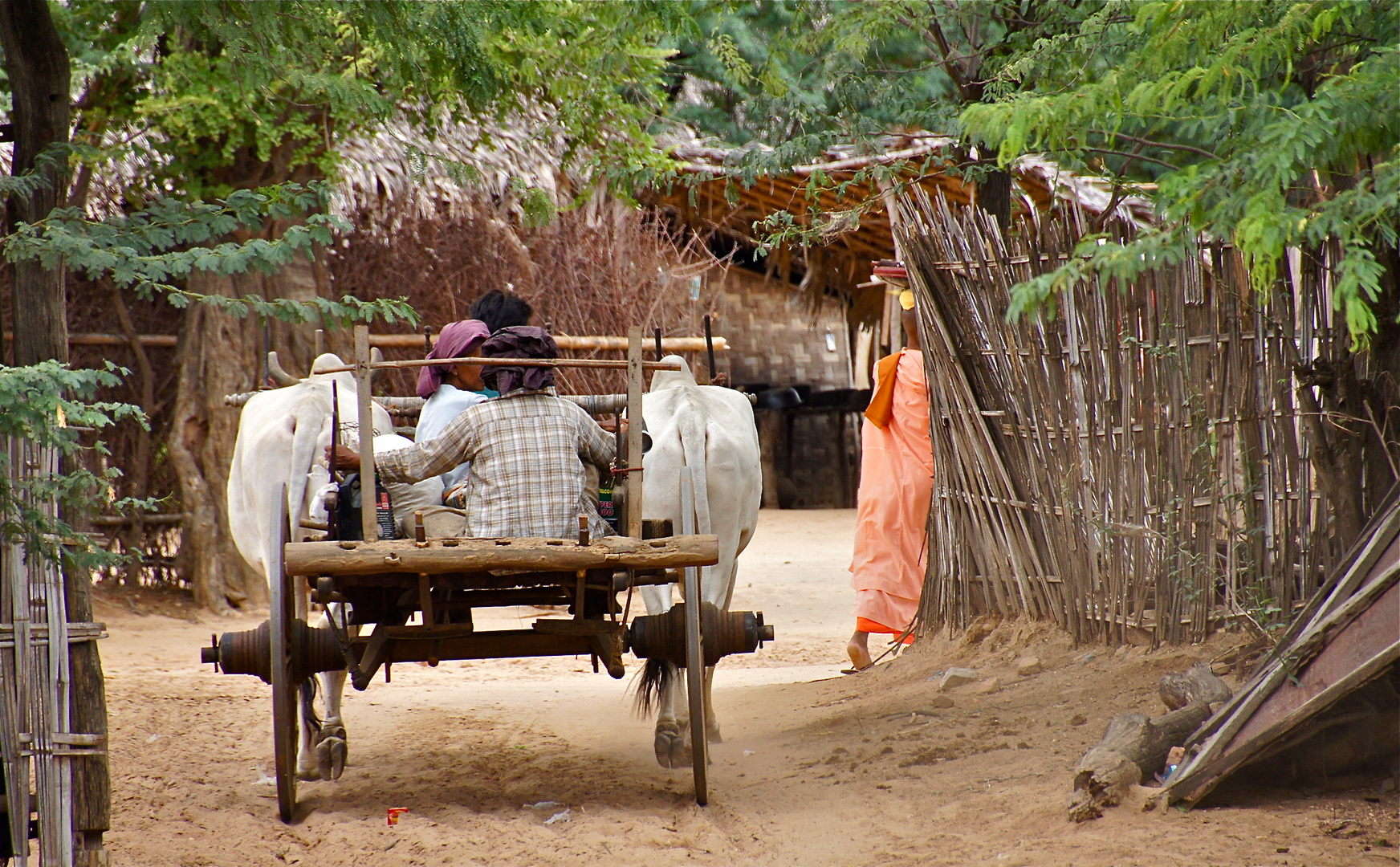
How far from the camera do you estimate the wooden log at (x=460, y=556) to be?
3.13m

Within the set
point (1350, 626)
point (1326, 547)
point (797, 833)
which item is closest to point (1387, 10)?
point (1350, 626)

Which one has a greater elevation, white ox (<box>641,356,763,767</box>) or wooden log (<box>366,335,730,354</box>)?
wooden log (<box>366,335,730,354</box>)

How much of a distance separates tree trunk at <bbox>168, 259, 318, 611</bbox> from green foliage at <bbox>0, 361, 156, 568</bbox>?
5.20 metres

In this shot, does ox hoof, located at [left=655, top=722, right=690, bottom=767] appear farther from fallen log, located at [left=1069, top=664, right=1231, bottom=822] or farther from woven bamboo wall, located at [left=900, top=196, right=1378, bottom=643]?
woven bamboo wall, located at [left=900, top=196, right=1378, bottom=643]

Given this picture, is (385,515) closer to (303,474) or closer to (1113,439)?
(303,474)

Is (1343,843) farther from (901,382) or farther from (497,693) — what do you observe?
(497,693)

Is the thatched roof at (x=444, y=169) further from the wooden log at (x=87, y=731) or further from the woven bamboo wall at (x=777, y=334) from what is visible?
the wooden log at (x=87, y=731)

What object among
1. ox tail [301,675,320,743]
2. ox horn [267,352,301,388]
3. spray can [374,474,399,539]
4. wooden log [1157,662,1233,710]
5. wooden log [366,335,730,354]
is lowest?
ox tail [301,675,320,743]

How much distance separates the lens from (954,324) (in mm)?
5219

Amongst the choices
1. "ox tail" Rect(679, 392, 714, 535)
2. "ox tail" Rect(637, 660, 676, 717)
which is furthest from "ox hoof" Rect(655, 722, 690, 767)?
"ox tail" Rect(679, 392, 714, 535)

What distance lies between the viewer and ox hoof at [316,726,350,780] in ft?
13.5

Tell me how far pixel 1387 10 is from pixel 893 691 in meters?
3.29

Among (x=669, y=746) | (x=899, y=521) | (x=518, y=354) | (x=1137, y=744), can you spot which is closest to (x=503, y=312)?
(x=518, y=354)

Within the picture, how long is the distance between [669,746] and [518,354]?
157 cm
